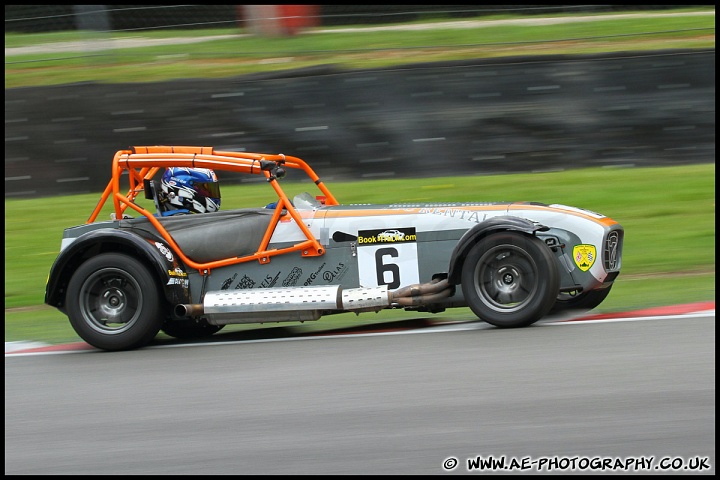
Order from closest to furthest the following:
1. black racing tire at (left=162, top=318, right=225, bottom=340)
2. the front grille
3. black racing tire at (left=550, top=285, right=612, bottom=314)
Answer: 1. the front grille
2. black racing tire at (left=550, top=285, right=612, bottom=314)
3. black racing tire at (left=162, top=318, right=225, bottom=340)

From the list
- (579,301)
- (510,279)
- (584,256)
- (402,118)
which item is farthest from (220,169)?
(402,118)

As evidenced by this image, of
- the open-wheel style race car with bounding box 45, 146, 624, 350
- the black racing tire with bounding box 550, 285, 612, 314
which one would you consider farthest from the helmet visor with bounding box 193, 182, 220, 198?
the black racing tire with bounding box 550, 285, 612, 314

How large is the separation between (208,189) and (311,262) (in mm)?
1283

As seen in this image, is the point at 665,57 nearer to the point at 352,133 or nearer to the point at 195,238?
the point at 352,133

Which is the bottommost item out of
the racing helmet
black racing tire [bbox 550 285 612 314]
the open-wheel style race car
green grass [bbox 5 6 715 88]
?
black racing tire [bbox 550 285 612 314]

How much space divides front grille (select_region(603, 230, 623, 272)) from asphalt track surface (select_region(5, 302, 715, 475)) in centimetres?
39

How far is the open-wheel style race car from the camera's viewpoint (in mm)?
7277

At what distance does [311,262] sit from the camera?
770 cm

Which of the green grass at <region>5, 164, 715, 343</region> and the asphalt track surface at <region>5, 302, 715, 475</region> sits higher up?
the green grass at <region>5, 164, 715, 343</region>

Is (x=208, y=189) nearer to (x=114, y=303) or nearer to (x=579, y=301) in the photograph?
(x=114, y=303)

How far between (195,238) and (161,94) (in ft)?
27.0

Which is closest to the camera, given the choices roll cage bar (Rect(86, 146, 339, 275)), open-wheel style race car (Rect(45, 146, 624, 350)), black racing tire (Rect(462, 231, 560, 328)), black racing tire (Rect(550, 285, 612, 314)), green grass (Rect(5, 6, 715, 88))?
black racing tire (Rect(462, 231, 560, 328))

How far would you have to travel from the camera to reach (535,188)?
13078 millimetres

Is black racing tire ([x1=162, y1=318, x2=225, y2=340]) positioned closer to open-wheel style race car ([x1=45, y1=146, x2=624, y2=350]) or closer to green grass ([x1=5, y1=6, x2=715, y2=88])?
open-wheel style race car ([x1=45, y1=146, x2=624, y2=350])
